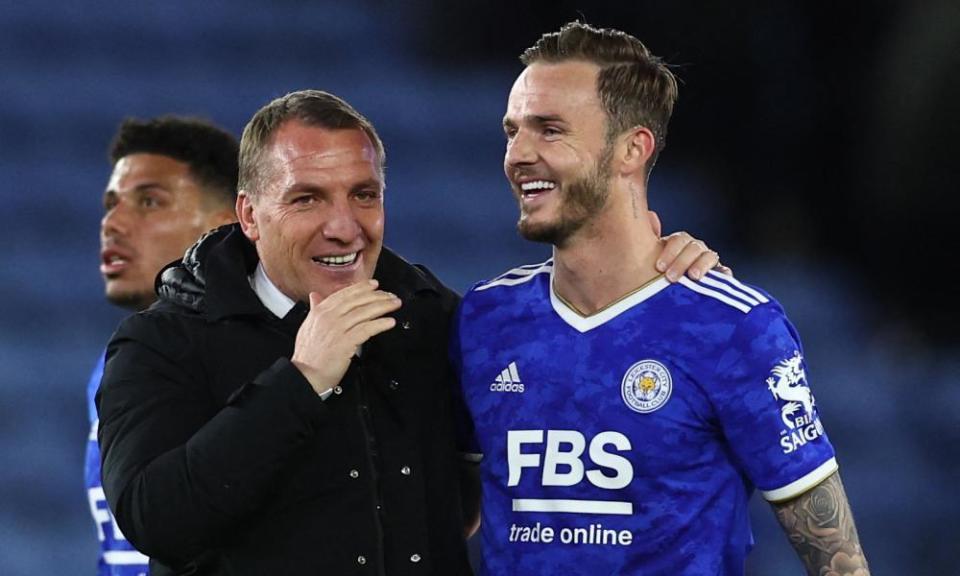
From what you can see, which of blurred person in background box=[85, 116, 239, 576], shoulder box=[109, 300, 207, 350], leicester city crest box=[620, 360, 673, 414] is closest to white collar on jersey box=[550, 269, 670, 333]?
leicester city crest box=[620, 360, 673, 414]

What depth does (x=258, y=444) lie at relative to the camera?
2.71 meters

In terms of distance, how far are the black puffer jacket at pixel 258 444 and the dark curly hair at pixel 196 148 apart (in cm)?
119

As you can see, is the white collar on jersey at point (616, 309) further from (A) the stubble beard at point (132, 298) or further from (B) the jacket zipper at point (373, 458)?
(A) the stubble beard at point (132, 298)

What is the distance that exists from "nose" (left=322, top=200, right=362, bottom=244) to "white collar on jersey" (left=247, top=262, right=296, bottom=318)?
174mm

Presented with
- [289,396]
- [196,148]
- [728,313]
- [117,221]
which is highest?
[196,148]

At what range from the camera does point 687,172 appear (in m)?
8.14

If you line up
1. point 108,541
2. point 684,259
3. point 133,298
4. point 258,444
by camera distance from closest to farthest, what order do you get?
1. point 258,444
2. point 684,259
3. point 108,541
4. point 133,298

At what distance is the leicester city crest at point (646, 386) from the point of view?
2955 millimetres

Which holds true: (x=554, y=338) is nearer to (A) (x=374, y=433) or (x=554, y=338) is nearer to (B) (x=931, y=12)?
(A) (x=374, y=433)

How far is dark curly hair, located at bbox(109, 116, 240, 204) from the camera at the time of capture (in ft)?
14.4

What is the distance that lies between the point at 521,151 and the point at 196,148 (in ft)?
5.12

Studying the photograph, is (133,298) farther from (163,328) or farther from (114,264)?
(163,328)

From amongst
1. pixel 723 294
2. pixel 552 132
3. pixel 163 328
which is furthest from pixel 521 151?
pixel 163 328

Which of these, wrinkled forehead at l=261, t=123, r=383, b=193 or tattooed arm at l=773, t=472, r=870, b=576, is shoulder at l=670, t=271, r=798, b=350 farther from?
wrinkled forehead at l=261, t=123, r=383, b=193
